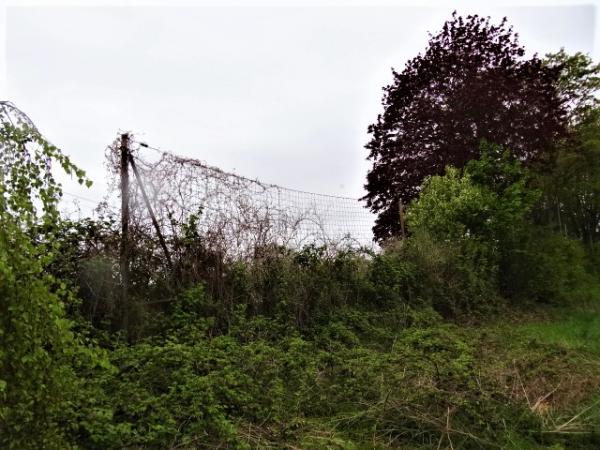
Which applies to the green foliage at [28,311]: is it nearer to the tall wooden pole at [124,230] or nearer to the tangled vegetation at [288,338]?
the tangled vegetation at [288,338]

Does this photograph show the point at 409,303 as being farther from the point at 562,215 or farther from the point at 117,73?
the point at 562,215

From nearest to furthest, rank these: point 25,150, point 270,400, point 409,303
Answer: point 25,150 < point 270,400 < point 409,303

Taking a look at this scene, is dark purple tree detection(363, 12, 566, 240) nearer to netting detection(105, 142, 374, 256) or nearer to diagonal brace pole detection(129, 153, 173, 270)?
netting detection(105, 142, 374, 256)

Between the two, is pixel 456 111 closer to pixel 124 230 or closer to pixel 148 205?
pixel 148 205

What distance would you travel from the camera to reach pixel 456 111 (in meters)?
9.90

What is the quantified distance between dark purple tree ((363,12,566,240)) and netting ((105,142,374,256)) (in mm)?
3549

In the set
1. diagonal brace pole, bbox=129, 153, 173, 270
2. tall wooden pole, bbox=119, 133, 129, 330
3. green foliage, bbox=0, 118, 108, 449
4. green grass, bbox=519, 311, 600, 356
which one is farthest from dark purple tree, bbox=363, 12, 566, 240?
green foliage, bbox=0, 118, 108, 449

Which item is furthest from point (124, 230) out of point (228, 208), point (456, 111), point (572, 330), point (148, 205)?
point (456, 111)

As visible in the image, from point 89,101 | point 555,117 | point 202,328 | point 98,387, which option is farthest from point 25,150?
point 555,117

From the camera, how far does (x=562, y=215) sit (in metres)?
14.4

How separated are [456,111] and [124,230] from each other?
24.6ft

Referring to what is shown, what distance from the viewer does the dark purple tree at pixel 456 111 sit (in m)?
9.74

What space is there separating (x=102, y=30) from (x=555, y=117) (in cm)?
934

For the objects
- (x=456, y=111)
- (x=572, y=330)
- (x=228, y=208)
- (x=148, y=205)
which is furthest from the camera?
(x=456, y=111)
